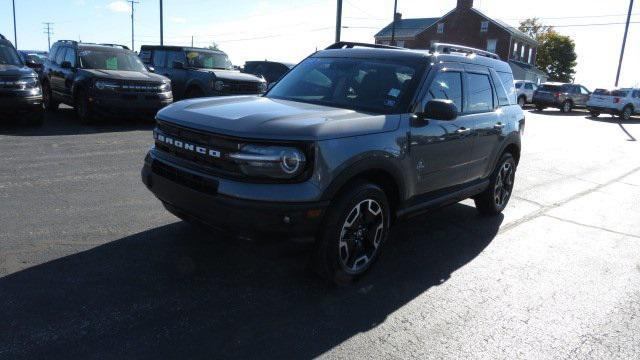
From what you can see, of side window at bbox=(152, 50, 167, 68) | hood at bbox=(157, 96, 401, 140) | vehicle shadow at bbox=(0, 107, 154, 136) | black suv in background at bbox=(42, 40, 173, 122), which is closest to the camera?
hood at bbox=(157, 96, 401, 140)

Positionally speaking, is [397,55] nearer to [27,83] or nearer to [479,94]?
[479,94]

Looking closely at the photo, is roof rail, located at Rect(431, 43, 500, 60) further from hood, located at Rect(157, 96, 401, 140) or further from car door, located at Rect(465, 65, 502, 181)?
A: hood, located at Rect(157, 96, 401, 140)

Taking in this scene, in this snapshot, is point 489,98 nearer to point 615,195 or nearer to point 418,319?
point 418,319

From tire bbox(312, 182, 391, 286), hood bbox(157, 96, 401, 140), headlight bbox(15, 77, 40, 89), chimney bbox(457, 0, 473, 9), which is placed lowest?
tire bbox(312, 182, 391, 286)

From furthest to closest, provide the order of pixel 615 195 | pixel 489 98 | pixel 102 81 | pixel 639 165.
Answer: pixel 639 165 < pixel 102 81 < pixel 615 195 < pixel 489 98

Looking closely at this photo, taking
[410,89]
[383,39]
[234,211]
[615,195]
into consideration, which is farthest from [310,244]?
[383,39]

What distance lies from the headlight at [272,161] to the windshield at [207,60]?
37.4 ft

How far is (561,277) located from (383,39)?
194 ft

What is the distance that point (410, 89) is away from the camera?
14.3 ft

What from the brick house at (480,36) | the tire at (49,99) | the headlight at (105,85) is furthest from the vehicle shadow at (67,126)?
the brick house at (480,36)

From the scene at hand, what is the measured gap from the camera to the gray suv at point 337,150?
3.37 m

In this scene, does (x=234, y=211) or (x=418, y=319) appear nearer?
(x=234, y=211)

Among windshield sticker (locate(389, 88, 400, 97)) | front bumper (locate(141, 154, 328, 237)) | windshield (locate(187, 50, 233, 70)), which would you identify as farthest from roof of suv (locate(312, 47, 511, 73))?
windshield (locate(187, 50, 233, 70))

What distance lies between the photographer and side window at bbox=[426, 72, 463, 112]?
4.55 m
